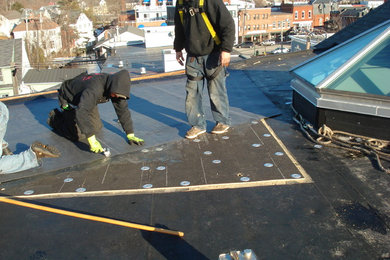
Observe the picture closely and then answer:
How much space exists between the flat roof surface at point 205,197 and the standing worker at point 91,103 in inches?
6.6

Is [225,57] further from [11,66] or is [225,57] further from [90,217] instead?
[11,66]

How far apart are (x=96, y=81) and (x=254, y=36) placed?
6183 centimetres

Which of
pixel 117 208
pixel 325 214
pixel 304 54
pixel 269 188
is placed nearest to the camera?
pixel 325 214

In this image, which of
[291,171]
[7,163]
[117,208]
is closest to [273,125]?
[291,171]

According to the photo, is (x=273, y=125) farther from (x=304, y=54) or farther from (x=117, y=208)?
(x=304, y=54)

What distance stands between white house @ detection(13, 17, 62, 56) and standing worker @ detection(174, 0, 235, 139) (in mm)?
45007

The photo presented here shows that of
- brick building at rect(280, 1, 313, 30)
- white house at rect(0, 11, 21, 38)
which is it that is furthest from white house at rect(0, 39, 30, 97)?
brick building at rect(280, 1, 313, 30)

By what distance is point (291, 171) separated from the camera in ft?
11.3

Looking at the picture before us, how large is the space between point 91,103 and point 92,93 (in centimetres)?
13

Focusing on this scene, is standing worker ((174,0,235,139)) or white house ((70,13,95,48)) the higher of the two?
white house ((70,13,95,48))

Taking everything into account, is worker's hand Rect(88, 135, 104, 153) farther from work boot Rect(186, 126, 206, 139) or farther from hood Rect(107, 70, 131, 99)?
work boot Rect(186, 126, 206, 139)

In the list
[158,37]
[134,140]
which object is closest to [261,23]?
[158,37]

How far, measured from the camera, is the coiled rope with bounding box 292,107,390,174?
3.60m

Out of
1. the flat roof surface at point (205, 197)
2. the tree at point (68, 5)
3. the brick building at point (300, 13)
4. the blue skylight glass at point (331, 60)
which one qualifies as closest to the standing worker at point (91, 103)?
the flat roof surface at point (205, 197)
